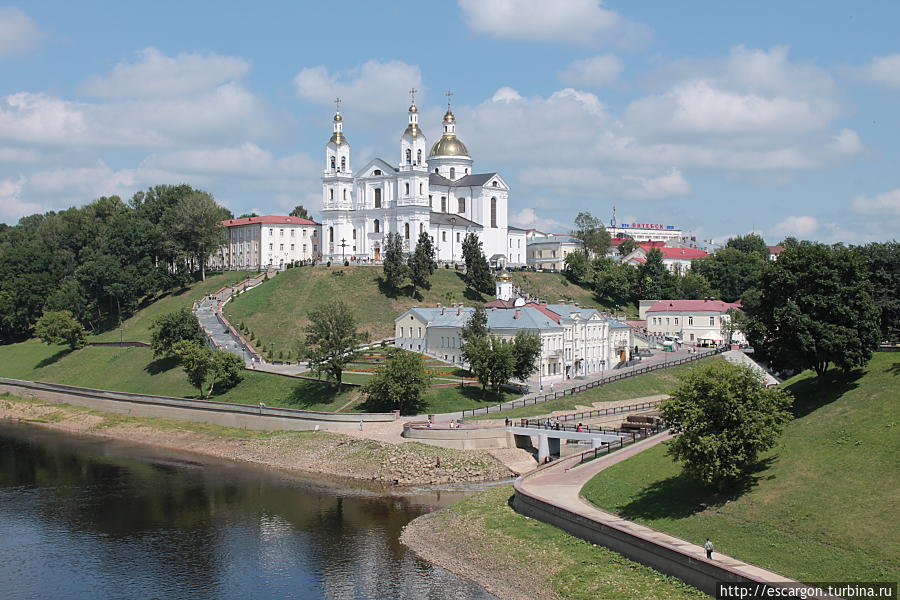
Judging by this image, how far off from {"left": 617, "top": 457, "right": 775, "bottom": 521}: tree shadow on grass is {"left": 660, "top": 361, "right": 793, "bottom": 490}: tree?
0.47 metres

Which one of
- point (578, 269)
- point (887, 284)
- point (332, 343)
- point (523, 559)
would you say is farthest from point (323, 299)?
point (523, 559)

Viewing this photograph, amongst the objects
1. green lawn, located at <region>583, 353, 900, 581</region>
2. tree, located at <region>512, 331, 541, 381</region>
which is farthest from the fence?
green lawn, located at <region>583, 353, 900, 581</region>

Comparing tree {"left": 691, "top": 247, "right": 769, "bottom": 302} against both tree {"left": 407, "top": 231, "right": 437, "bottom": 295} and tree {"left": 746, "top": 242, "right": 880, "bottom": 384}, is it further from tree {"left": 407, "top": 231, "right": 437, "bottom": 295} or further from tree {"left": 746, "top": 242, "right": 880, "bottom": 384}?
tree {"left": 746, "top": 242, "right": 880, "bottom": 384}

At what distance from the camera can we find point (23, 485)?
54375mm

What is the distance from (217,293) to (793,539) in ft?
275

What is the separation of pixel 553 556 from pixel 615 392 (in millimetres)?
38705

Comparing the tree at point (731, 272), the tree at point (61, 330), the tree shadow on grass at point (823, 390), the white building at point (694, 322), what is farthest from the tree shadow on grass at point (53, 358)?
the tree at point (731, 272)

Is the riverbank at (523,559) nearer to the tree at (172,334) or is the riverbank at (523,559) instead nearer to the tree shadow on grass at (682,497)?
the tree shadow on grass at (682,497)

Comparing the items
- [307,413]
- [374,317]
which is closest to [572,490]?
[307,413]

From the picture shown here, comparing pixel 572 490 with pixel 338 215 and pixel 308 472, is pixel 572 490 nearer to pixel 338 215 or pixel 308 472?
pixel 308 472

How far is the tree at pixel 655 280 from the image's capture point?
398 ft

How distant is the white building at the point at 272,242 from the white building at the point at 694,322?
44.7m

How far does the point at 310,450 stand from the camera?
60.6 metres

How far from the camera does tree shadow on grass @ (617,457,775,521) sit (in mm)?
36625
